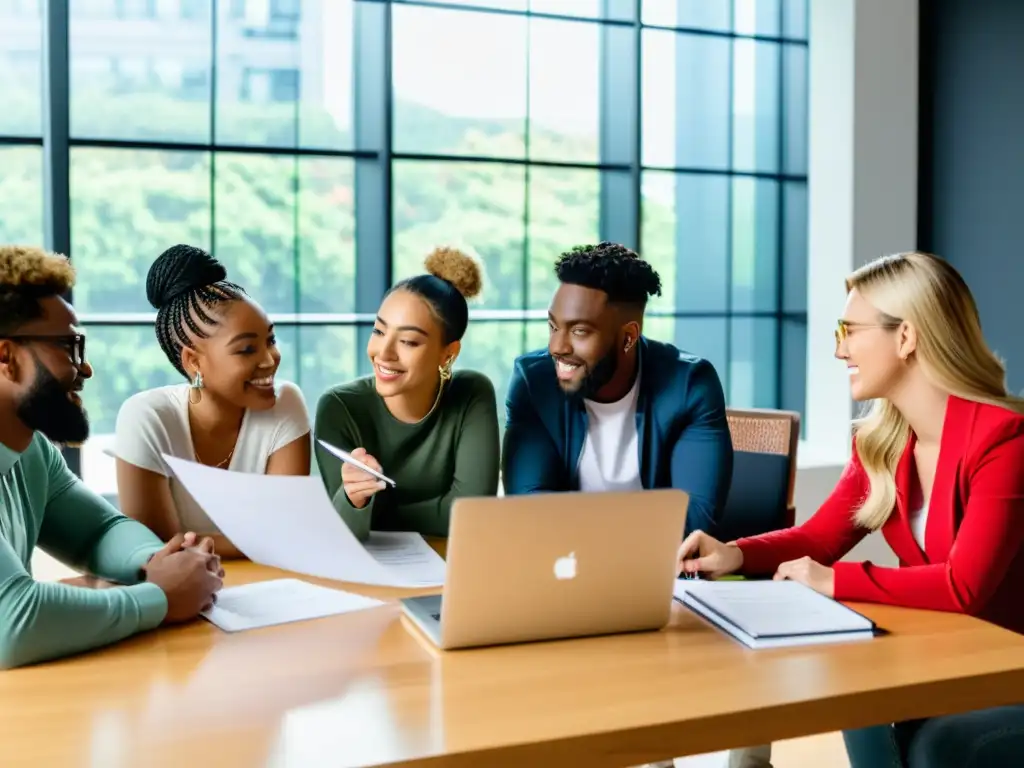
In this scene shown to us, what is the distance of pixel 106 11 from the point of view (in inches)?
176

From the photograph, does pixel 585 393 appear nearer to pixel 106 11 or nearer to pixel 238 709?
pixel 238 709

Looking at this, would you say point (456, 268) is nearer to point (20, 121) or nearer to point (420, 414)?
point (420, 414)

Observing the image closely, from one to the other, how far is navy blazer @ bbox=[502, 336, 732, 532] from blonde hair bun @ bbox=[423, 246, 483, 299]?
0.23 m

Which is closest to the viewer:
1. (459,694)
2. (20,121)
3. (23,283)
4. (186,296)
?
(459,694)

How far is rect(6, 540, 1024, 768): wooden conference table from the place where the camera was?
1.26 m

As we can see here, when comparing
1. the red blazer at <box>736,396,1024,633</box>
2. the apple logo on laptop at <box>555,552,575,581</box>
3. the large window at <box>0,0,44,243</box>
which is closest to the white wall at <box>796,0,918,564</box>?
the red blazer at <box>736,396,1024,633</box>

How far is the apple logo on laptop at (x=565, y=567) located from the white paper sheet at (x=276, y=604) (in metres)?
0.39

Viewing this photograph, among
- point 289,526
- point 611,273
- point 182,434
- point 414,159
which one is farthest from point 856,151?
point 289,526

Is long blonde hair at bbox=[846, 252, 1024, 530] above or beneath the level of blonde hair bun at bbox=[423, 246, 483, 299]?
beneath

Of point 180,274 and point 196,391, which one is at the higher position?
point 180,274

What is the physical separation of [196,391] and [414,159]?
3.02m

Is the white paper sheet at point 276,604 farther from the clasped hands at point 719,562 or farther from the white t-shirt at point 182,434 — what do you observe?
the clasped hands at point 719,562

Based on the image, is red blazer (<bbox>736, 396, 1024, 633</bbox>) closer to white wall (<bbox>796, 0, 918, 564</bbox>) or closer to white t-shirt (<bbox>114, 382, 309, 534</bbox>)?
white t-shirt (<bbox>114, 382, 309, 534</bbox>)

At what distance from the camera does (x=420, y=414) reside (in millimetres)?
2414
